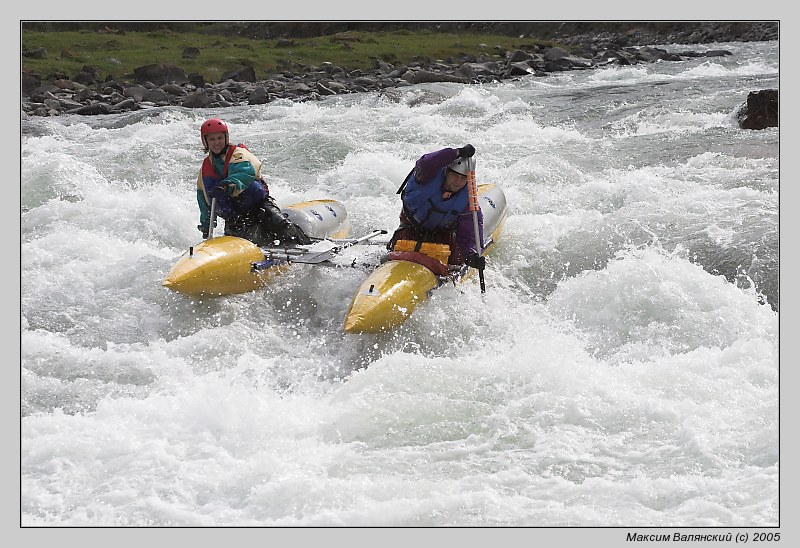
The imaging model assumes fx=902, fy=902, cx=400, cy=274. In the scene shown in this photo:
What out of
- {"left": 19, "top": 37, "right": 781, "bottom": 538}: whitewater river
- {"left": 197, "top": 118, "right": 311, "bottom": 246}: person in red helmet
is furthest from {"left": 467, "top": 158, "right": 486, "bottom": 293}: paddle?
{"left": 197, "top": 118, "right": 311, "bottom": 246}: person in red helmet

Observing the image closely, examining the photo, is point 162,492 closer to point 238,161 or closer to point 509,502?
point 509,502

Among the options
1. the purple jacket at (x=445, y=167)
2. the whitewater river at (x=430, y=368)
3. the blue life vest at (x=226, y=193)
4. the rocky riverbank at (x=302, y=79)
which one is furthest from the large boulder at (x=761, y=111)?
the rocky riverbank at (x=302, y=79)

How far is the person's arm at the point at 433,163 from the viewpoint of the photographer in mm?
7113

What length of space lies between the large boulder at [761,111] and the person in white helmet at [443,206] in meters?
7.92

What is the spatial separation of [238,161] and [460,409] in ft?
10.9

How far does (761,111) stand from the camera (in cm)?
1361

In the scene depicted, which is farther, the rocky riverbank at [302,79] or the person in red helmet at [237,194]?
the rocky riverbank at [302,79]

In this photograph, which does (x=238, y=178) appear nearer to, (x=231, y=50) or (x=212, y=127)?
(x=212, y=127)

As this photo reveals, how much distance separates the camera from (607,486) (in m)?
4.95

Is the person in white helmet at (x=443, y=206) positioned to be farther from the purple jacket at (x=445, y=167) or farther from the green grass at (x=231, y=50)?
the green grass at (x=231, y=50)

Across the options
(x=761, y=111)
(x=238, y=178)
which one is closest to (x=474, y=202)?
(x=238, y=178)

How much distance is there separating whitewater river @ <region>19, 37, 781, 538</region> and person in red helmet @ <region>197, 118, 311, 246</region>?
1.84 feet

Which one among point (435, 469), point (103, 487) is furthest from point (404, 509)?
point (103, 487)

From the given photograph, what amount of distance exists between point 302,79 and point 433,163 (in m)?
16.9
